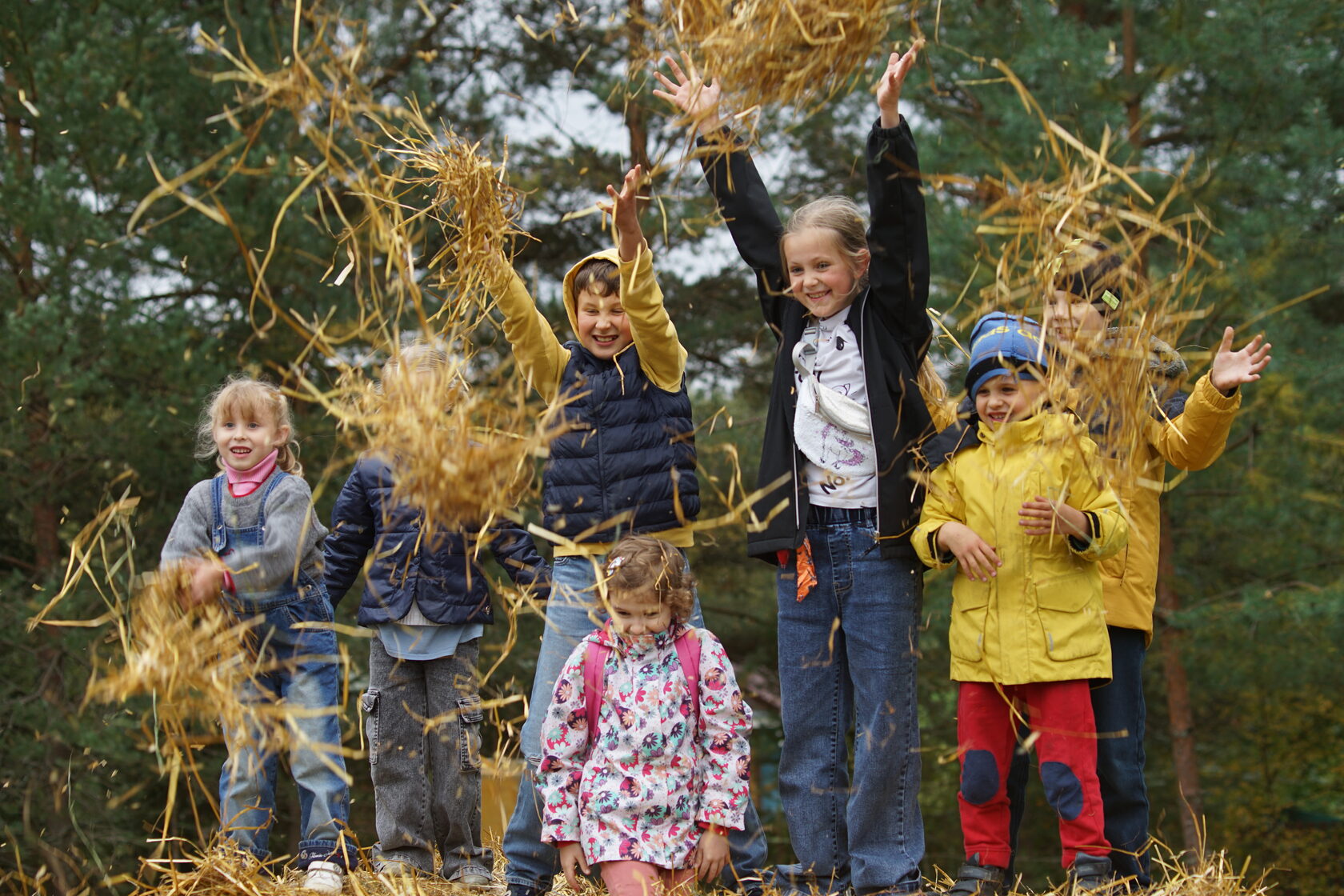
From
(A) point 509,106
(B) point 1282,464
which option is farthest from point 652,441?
(A) point 509,106

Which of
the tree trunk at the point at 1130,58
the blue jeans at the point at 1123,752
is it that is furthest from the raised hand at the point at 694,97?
the tree trunk at the point at 1130,58

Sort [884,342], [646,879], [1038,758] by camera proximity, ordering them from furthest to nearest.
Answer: [884,342] < [1038,758] < [646,879]

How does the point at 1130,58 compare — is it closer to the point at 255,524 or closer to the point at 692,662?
the point at 692,662

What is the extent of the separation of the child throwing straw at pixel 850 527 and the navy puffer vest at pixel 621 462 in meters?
0.31

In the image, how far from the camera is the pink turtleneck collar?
4.08m

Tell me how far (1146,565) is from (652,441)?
154cm

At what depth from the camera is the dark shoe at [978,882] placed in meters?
3.31

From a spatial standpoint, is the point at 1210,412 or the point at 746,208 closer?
the point at 1210,412

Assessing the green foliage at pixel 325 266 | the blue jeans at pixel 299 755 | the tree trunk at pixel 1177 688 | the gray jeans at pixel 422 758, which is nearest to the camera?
the blue jeans at pixel 299 755

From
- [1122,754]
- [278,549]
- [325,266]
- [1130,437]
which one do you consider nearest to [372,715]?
[278,549]

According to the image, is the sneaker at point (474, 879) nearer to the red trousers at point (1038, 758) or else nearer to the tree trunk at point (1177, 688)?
the red trousers at point (1038, 758)

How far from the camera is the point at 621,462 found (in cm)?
364

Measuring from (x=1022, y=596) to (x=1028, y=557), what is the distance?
11cm

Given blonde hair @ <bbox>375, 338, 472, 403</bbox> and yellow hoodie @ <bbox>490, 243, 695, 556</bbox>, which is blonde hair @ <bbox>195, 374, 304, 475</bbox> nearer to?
yellow hoodie @ <bbox>490, 243, 695, 556</bbox>
